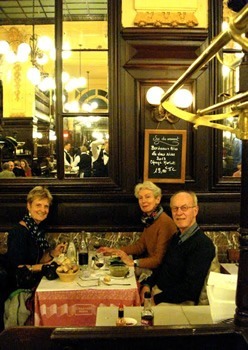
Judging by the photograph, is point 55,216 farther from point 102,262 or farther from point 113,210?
point 102,262

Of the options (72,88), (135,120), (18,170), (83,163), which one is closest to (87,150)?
(83,163)

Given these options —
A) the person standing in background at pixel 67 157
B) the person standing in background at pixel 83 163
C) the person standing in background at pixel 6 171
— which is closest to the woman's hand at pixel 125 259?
the person standing in background at pixel 83 163

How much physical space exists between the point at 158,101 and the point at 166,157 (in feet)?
2.15

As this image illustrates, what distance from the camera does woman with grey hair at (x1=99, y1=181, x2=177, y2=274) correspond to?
15.1 ft

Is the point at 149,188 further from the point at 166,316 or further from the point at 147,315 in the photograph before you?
the point at 147,315

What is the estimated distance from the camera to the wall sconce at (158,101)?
5246 millimetres

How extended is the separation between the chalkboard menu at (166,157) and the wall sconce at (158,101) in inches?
7.4

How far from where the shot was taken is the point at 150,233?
191 inches

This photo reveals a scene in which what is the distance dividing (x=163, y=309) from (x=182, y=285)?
105 centimetres

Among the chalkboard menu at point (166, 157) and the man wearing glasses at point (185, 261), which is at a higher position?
the chalkboard menu at point (166, 157)

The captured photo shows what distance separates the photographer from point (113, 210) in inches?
214

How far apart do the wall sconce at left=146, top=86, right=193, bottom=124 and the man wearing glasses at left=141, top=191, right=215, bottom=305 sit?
1.47m

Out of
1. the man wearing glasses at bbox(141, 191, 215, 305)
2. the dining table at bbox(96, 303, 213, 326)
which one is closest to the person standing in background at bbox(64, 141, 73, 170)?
the man wearing glasses at bbox(141, 191, 215, 305)

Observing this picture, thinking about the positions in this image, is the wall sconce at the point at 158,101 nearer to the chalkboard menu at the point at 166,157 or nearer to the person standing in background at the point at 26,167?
the chalkboard menu at the point at 166,157
